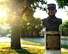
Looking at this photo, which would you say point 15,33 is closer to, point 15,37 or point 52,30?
point 15,37

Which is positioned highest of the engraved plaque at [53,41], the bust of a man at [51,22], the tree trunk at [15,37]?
the bust of a man at [51,22]

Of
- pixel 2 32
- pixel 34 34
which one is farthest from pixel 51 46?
pixel 2 32

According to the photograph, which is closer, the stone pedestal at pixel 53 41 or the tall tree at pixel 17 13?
the stone pedestal at pixel 53 41

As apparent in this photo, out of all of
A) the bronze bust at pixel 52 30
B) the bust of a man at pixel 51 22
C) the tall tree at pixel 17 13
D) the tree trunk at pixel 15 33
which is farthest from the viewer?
the tree trunk at pixel 15 33

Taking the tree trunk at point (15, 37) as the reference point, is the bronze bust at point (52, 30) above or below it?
above

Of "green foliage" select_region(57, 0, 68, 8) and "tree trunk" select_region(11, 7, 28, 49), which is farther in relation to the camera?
"green foliage" select_region(57, 0, 68, 8)

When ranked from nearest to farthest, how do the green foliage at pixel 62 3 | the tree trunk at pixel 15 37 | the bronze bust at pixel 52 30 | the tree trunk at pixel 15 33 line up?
the bronze bust at pixel 52 30 → the tree trunk at pixel 15 33 → the tree trunk at pixel 15 37 → the green foliage at pixel 62 3

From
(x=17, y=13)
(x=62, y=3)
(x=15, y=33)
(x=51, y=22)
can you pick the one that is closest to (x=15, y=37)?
(x=15, y=33)

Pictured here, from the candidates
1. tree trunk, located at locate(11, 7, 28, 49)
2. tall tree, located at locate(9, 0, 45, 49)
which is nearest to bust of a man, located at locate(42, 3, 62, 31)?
tall tree, located at locate(9, 0, 45, 49)

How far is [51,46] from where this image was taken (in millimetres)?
14352

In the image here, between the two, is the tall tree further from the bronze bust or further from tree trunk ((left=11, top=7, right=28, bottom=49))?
the bronze bust

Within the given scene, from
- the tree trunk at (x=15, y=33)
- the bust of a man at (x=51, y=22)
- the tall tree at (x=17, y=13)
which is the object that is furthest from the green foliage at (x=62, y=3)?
the bust of a man at (x=51, y=22)

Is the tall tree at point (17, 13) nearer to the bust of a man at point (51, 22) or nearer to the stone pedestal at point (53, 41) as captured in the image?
the bust of a man at point (51, 22)

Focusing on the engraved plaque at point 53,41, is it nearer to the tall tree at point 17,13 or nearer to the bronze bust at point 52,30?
the bronze bust at point 52,30
